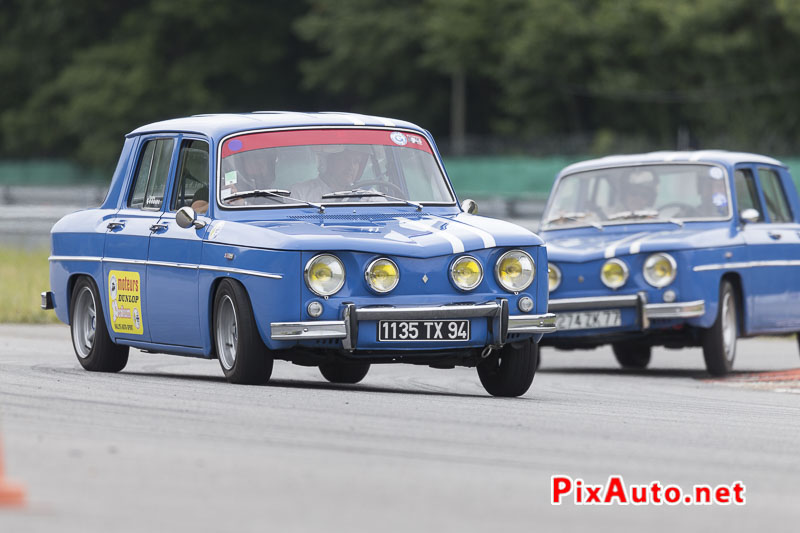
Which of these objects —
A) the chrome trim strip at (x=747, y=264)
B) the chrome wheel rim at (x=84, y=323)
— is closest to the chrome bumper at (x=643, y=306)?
the chrome trim strip at (x=747, y=264)

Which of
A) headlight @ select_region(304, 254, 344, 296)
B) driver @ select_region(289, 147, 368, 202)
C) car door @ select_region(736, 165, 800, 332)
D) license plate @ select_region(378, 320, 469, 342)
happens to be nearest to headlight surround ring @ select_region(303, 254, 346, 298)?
headlight @ select_region(304, 254, 344, 296)

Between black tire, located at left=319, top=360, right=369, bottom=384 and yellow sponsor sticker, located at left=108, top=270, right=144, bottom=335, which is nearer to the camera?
yellow sponsor sticker, located at left=108, top=270, right=144, bottom=335

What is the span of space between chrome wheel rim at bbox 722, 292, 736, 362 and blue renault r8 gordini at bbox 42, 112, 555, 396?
10.8ft

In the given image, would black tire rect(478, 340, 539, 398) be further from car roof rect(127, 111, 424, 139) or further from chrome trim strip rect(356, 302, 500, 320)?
car roof rect(127, 111, 424, 139)

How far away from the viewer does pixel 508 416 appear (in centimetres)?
895

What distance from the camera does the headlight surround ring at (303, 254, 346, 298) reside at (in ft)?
31.8

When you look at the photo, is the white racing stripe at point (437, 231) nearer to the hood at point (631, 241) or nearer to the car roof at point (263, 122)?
the car roof at point (263, 122)

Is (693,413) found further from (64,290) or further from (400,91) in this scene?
(400,91)

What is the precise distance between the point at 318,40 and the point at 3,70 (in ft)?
41.1

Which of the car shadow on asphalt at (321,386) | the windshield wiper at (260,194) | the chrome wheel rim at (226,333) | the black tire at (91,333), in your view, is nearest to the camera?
the chrome wheel rim at (226,333)

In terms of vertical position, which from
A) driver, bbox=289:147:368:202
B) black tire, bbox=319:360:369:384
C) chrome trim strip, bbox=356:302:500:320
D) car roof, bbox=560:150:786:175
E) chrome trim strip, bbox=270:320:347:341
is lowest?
black tire, bbox=319:360:369:384

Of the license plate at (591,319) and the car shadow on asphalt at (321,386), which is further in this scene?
Answer: the license plate at (591,319)

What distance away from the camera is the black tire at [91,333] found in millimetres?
11641

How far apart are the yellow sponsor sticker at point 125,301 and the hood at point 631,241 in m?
3.92
